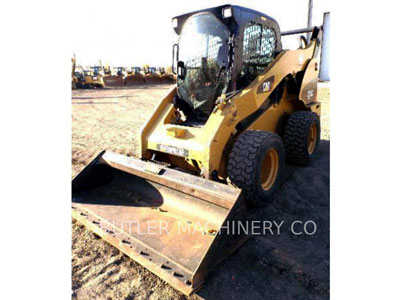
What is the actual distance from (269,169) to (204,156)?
99 cm

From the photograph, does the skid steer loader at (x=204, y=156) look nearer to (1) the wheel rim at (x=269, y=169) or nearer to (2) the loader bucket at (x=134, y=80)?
(1) the wheel rim at (x=269, y=169)

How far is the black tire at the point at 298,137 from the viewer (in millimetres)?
4461

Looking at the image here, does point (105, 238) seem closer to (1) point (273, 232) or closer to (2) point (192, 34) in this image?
(1) point (273, 232)

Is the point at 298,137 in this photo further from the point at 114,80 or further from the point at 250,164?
the point at 114,80

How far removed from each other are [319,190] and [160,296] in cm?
264

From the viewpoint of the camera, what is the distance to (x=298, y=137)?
446cm

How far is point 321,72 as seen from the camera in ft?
62.1

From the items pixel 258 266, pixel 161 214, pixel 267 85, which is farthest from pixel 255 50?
pixel 258 266

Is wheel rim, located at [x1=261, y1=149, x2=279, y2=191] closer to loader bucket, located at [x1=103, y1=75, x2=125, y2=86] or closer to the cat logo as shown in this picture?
the cat logo

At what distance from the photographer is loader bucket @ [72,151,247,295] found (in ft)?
7.78

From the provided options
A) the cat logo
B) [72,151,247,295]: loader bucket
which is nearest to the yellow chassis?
the cat logo

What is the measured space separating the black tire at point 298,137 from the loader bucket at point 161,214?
222 centimetres

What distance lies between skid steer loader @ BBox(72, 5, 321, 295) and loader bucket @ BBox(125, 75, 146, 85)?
1988 cm

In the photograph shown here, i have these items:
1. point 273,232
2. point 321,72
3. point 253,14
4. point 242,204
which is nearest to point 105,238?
point 242,204
